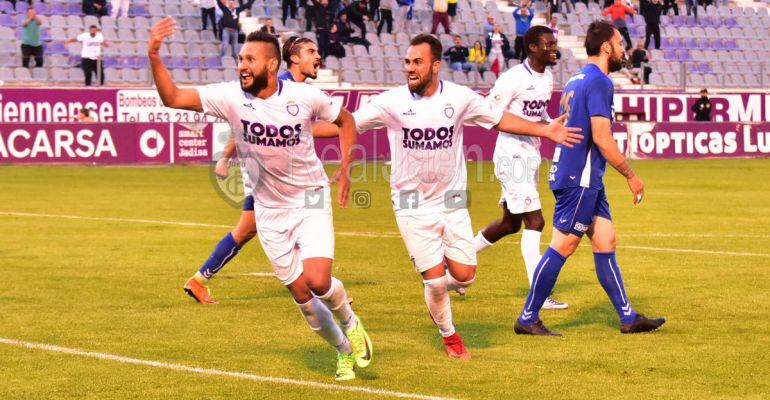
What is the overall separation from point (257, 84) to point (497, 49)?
30.6m

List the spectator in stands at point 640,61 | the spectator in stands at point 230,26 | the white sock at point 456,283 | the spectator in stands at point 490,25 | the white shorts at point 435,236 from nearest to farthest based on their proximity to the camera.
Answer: the white shorts at point 435,236, the white sock at point 456,283, the spectator in stands at point 230,26, the spectator in stands at point 490,25, the spectator in stands at point 640,61

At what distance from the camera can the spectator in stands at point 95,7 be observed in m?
34.4

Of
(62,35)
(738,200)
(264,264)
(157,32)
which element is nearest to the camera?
(157,32)

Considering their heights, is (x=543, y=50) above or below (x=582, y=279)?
above

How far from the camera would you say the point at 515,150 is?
11336mm

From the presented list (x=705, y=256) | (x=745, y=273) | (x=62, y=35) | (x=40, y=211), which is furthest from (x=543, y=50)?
(x=62, y=35)

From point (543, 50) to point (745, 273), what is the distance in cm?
365

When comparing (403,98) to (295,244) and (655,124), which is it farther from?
(655,124)

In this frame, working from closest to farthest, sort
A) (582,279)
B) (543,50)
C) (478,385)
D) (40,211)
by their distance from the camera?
(478,385) < (543,50) < (582,279) < (40,211)

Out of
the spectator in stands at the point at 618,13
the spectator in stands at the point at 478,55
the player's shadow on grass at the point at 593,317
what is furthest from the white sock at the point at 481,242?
the spectator in stands at the point at 618,13

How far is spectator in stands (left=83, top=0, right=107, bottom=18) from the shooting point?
113 feet

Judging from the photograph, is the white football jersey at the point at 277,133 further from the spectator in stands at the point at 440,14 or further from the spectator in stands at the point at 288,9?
the spectator in stands at the point at 440,14

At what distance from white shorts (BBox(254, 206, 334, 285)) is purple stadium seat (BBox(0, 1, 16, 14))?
27452mm

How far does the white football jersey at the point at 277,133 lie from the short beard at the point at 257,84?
5 cm
